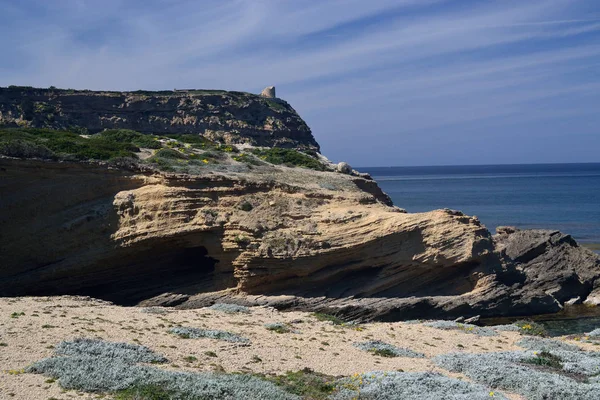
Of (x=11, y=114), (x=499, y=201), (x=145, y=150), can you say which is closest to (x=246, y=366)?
(x=145, y=150)

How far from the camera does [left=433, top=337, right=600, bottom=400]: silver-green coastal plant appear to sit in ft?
40.3

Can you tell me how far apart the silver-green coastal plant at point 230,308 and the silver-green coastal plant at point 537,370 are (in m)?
7.56

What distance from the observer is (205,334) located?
51.8 ft

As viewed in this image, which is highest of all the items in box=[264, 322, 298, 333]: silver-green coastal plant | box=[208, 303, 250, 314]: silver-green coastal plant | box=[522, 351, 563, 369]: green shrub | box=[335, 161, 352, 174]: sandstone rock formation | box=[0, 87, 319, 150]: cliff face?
box=[0, 87, 319, 150]: cliff face

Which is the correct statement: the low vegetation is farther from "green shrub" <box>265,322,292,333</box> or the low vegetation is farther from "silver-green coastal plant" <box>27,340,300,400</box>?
"silver-green coastal plant" <box>27,340,300,400</box>

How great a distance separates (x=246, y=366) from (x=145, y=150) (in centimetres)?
1639

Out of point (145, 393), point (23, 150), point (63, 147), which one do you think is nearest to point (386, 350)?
point (145, 393)

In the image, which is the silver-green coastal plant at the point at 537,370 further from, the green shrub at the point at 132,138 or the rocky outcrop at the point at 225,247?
the green shrub at the point at 132,138

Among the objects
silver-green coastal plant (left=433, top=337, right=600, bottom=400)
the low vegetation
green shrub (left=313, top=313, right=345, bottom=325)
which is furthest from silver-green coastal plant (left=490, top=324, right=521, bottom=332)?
the low vegetation

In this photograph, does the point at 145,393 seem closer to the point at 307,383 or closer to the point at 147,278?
the point at 307,383

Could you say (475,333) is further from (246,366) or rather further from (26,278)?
(26,278)

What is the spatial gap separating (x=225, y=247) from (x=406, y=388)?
461 inches

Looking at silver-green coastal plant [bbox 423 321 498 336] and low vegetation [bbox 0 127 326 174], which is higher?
low vegetation [bbox 0 127 326 174]

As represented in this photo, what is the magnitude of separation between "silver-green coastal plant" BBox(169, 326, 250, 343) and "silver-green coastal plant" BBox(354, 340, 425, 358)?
3.14m
